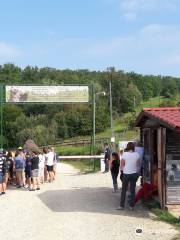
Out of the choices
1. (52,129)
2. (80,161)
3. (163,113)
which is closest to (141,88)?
(52,129)

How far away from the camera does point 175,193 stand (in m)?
13.9

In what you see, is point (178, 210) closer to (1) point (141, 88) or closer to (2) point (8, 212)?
(2) point (8, 212)

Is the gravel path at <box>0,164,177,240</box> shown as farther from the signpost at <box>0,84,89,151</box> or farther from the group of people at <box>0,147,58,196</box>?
the signpost at <box>0,84,89,151</box>

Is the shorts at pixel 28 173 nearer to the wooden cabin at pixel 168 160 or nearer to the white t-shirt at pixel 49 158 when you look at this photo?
the white t-shirt at pixel 49 158

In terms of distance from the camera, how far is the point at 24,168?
70.6 feet

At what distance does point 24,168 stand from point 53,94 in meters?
17.1

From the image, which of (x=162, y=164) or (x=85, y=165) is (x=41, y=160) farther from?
(x=85, y=165)

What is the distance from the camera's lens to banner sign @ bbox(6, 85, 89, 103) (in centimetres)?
3775

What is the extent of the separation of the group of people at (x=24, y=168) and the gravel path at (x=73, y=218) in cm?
114

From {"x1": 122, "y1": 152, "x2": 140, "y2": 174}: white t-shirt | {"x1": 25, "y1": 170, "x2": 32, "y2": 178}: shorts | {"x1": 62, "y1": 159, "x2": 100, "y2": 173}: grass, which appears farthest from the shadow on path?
{"x1": 62, "y1": 159, "x2": 100, "y2": 173}: grass

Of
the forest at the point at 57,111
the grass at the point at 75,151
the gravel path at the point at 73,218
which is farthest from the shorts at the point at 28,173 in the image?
the forest at the point at 57,111

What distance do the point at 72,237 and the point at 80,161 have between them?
36048 mm

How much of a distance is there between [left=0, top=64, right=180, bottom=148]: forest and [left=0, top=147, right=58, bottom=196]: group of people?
38.1 m

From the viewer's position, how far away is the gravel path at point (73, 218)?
1107cm
